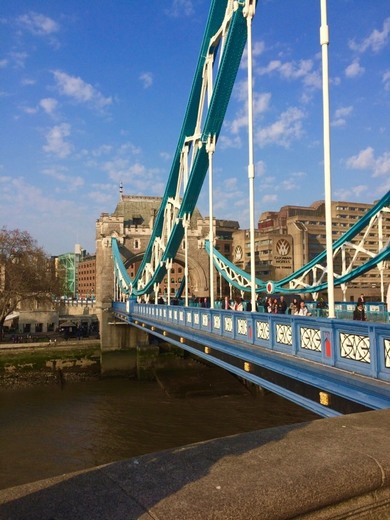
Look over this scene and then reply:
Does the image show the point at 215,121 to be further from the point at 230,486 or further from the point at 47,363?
the point at 47,363

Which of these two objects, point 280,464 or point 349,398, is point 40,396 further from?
point 280,464

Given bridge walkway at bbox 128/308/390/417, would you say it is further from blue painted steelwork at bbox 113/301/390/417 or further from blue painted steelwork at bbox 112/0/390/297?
blue painted steelwork at bbox 112/0/390/297

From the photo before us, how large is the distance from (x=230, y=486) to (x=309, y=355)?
4.40 meters

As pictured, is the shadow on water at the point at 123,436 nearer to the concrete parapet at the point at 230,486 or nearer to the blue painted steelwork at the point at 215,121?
the concrete parapet at the point at 230,486

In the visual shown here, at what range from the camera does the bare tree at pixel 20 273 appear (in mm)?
32656

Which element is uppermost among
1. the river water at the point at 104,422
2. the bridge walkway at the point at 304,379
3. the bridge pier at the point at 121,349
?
the bridge walkway at the point at 304,379

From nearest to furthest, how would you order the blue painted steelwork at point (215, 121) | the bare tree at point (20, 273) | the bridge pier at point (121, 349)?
the blue painted steelwork at point (215, 121) < the bridge pier at point (121, 349) < the bare tree at point (20, 273)

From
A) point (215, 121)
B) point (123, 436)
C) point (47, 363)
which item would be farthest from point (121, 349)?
point (215, 121)

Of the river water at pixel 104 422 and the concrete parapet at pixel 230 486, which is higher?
the concrete parapet at pixel 230 486

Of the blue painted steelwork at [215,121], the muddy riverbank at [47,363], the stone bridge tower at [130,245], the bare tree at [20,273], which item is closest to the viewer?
the blue painted steelwork at [215,121]

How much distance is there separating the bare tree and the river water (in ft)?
33.1

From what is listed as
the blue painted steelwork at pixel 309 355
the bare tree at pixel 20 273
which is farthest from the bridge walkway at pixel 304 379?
the bare tree at pixel 20 273

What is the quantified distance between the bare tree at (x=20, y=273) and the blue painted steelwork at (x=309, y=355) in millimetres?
26187

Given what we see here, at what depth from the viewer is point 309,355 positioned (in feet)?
19.7
